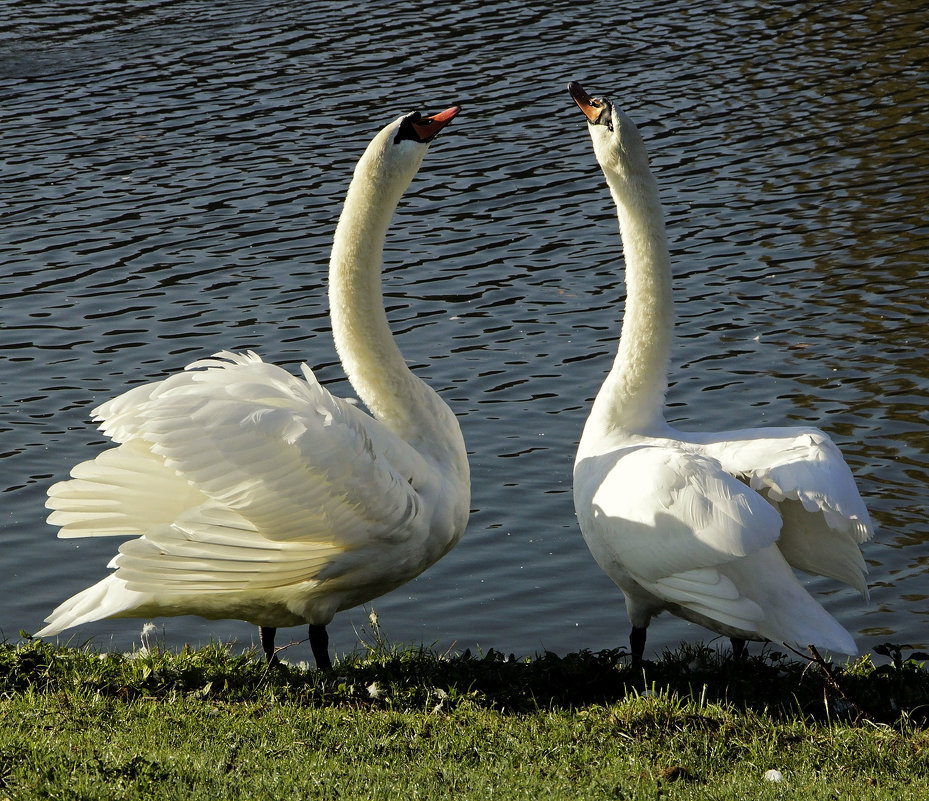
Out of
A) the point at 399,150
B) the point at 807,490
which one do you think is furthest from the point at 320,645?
the point at 399,150

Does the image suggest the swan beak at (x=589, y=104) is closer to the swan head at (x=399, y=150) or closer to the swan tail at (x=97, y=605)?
the swan head at (x=399, y=150)

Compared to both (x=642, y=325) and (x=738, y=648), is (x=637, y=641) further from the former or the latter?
(x=642, y=325)

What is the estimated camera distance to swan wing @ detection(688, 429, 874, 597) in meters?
5.34

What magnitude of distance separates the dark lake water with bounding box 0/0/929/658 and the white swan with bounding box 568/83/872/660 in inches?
70.7

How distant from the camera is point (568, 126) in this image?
1727 cm

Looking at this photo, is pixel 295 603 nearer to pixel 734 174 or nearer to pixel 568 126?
pixel 734 174

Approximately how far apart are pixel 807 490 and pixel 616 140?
2.11 meters

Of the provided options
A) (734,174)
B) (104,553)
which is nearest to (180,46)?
(734,174)

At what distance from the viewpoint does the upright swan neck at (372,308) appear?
626 cm

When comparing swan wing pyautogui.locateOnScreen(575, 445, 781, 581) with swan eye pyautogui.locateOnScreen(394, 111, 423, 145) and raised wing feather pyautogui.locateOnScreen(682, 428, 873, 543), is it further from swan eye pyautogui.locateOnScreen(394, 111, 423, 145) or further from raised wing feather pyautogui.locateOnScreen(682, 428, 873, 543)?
swan eye pyautogui.locateOnScreen(394, 111, 423, 145)

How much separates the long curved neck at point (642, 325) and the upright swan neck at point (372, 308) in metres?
0.84

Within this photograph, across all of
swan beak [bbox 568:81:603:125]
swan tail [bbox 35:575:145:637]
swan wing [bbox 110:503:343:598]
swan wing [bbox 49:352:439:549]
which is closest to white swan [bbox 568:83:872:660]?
swan beak [bbox 568:81:603:125]

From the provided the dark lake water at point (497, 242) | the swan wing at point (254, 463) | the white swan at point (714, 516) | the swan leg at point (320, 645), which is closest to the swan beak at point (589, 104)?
the white swan at point (714, 516)

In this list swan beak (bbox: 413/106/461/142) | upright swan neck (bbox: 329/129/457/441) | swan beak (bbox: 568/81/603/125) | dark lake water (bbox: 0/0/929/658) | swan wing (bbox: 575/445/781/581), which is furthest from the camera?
dark lake water (bbox: 0/0/929/658)
